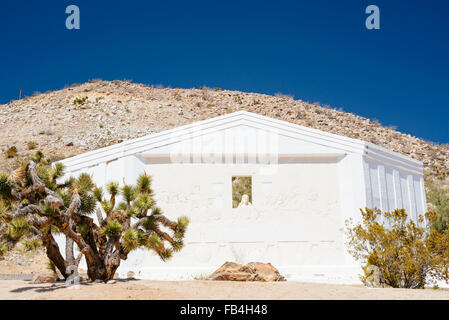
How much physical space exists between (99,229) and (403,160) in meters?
9.99

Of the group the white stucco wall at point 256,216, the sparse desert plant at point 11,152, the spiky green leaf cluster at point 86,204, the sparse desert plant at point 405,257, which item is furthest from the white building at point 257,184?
the sparse desert plant at point 11,152

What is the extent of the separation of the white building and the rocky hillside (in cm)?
1702

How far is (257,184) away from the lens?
13.1 meters

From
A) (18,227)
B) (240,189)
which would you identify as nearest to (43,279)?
→ (18,227)

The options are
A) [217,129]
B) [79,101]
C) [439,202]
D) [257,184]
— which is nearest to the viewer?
[257,184]

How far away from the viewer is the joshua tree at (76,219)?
821cm

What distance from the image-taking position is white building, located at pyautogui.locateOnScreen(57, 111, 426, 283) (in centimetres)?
1273

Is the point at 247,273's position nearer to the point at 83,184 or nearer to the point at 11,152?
the point at 83,184

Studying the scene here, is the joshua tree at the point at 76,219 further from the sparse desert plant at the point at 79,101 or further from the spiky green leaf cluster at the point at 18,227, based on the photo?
the sparse desert plant at the point at 79,101

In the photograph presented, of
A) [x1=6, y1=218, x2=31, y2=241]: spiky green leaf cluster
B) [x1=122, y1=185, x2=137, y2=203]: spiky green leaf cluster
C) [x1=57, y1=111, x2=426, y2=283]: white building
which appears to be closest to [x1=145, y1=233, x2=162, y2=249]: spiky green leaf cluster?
[x1=122, y1=185, x2=137, y2=203]: spiky green leaf cluster

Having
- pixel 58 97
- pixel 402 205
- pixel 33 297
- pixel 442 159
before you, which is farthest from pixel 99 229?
pixel 58 97

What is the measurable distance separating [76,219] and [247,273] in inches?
163

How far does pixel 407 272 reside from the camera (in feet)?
32.9

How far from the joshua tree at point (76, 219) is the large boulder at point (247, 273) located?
1.88 meters
